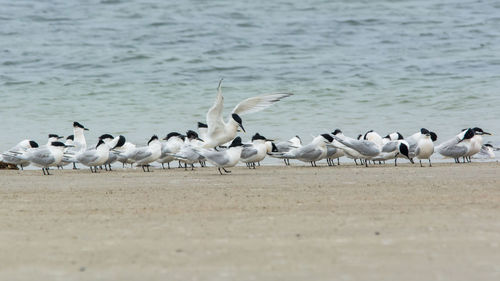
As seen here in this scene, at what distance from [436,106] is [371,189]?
8.79 meters

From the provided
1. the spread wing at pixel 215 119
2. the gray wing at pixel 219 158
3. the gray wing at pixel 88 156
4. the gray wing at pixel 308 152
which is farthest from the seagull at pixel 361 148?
the gray wing at pixel 88 156

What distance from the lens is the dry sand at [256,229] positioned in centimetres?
417

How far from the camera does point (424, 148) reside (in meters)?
10.4

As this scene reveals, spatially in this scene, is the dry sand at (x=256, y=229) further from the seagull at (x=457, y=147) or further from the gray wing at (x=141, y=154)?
the seagull at (x=457, y=147)

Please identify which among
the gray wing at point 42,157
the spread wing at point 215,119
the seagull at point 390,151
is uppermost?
the spread wing at point 215,119

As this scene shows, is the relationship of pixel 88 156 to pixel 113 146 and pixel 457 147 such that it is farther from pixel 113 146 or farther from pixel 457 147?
pixel 457 147

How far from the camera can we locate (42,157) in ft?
33.4

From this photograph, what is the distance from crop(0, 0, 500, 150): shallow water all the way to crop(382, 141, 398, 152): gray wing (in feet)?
8.12

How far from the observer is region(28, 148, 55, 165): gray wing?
1019 cm

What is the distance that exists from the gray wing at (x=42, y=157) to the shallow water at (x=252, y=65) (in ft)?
10.3

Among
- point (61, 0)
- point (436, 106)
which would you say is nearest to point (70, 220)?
point (436, 106)

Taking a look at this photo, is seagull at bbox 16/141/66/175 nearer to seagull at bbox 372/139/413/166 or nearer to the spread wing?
the spread wing

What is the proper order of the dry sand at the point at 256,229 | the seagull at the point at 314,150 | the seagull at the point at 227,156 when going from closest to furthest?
the dry sand at the point at 256,229 → the seagull at the point at 227,156 → the seagull at the point at 314,150

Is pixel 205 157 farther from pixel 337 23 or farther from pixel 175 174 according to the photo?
pixel 337 23
